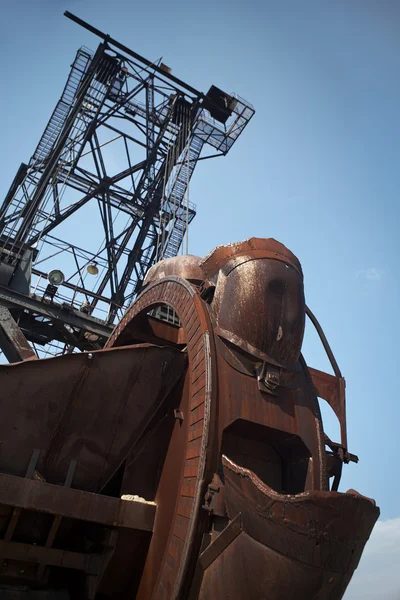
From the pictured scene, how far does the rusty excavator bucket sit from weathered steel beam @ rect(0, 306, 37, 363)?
26.8 feet

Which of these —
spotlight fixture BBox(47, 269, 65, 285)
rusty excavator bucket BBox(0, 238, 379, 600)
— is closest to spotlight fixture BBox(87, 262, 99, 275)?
spotlight fixture BBox(47, 269, 65, 285)

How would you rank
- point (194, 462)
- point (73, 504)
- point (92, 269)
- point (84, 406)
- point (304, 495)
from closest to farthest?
point (304, 495) < point (194, 462) < point (73, 504) < point (84, 406) < point (92, 269)

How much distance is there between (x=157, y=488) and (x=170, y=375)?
0.99m

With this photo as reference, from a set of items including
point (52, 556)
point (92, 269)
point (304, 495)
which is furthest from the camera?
point (92, 269)

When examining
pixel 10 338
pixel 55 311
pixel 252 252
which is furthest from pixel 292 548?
pixel 55 311

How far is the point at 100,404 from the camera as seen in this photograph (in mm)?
4070

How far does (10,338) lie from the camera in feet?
39.3

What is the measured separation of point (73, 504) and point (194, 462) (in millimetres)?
1019

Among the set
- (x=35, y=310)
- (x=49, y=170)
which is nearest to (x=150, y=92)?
(x=49, y=170)

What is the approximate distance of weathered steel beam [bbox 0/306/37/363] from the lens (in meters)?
11.8

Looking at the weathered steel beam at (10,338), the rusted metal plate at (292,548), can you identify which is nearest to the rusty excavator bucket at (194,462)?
the rusted metal plate at (292,548)

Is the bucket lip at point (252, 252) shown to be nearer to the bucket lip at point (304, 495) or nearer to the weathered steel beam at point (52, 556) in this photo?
the bucket lip at point (304, 495)

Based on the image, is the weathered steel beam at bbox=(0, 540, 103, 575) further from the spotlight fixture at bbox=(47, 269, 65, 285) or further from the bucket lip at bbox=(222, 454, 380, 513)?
the spotlight fixture at bbox=(47, 269, 65, 285)

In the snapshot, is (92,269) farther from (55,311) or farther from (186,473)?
(186,473)
